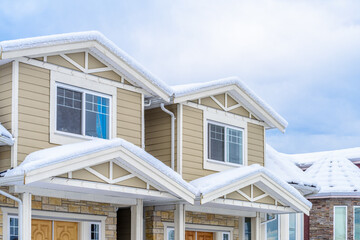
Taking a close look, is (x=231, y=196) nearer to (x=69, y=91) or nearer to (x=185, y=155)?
(x=185, y=155)

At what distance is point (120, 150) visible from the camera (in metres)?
13.1

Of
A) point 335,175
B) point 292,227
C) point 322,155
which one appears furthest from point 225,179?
point 322,155

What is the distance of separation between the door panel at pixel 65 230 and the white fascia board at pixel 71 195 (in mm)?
811

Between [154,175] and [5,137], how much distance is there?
10.6 ft

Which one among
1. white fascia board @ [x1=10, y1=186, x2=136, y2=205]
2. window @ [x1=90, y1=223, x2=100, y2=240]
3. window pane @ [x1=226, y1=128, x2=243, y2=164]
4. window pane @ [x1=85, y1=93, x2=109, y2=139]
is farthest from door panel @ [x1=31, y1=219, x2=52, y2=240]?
window pane @ [x1=226, y1=128, x2=243, y2=164]

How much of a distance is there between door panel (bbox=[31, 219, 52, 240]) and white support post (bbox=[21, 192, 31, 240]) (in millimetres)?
1161

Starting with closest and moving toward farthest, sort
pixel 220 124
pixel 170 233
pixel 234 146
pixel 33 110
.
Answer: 1. pixel 33 110
2. pixel 170 233
3. pixel 220 124
4. pixel 234 146

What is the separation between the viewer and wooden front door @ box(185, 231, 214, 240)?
17.6 metres

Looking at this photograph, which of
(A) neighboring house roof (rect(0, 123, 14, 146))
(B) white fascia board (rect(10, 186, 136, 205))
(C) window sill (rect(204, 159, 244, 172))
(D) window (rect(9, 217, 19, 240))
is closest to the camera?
(A) neighboring house roof (rect(0, 123, 14, 146))

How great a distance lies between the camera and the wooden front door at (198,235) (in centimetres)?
1758

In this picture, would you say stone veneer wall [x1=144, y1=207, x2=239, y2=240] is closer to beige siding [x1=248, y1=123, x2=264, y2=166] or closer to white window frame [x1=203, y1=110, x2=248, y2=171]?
white window frame [x1=203, y1=110, x2=248, y2=171]

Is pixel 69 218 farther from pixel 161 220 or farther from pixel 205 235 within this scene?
pixel 205 235

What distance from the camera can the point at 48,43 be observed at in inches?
539

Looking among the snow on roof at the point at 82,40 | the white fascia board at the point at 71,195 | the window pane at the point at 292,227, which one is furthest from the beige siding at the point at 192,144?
the window pane at the point at 292,227
